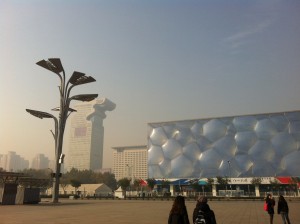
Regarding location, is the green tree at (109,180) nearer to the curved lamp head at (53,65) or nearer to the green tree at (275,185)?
the green tree at (275,185)

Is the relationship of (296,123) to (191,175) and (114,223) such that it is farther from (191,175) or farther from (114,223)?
(114,223)

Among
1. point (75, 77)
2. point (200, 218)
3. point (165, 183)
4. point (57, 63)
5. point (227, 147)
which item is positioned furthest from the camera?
point (227, 147)

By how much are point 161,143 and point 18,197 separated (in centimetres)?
5810

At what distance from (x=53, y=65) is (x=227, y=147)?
181ft

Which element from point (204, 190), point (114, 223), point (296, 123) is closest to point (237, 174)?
point (204, 190)

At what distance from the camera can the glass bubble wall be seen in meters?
71.1

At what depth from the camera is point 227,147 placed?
76938mm

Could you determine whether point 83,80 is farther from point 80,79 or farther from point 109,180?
point 109,180

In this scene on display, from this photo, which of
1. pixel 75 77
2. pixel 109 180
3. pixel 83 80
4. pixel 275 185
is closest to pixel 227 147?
pixel 275 185

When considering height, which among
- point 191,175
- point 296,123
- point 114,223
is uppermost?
point 296,123

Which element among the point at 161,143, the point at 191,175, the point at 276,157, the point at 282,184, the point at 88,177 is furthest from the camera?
the point at 88,177

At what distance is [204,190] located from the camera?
72.0 meters

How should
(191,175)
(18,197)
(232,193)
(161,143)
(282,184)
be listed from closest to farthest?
1. (18,197)
2. (232,193)
3. (282,184)
4. (191,175)
5. (161,143)

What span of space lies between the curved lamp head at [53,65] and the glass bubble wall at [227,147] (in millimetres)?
53118
